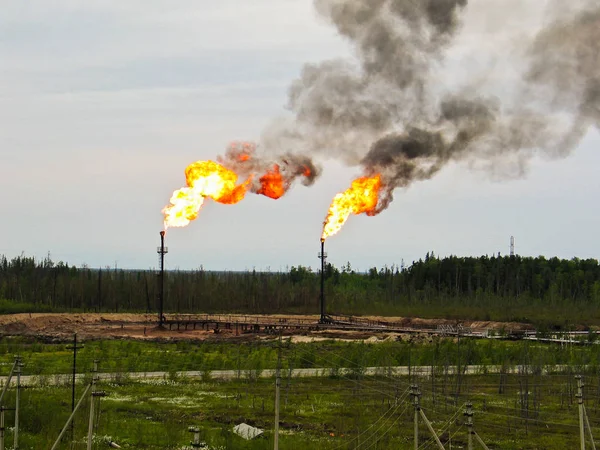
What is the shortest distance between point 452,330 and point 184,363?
3765cm

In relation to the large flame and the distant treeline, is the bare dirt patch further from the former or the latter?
the large flame

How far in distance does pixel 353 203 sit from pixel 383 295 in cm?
6699

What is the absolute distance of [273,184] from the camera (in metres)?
80.7

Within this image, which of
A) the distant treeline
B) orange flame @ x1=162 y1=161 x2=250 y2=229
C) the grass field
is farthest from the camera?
the distant treeline

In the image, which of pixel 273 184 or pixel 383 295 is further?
pixel 383 295

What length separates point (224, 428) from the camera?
34.8 m

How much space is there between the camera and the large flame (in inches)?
3123

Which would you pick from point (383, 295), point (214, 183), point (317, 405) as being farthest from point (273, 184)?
point (383, 295)

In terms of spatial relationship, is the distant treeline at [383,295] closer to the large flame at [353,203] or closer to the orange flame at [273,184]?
the large flame at [353,203]

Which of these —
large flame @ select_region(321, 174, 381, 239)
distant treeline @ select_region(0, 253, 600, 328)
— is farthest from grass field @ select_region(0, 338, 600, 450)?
distant treeline @ select_region(0, 253, 600, 328)

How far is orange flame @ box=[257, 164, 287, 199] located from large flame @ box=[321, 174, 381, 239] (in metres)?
6.81

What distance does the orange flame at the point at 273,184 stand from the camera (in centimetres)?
8025

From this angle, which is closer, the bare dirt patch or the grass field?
the grass field

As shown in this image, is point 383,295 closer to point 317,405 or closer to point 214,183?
point 214,183
